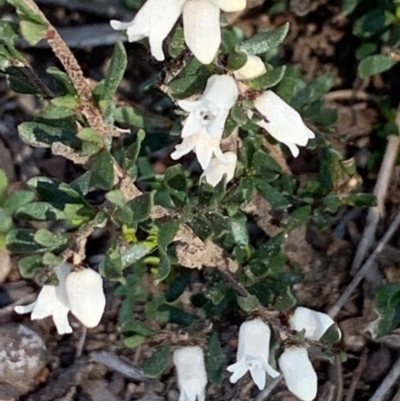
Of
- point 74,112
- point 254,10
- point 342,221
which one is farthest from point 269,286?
point 254,10

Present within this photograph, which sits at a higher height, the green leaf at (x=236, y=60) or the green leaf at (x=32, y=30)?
the green leaf at (x=32, y=30)

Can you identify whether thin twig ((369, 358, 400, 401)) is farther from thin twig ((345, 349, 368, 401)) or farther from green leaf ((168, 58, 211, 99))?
green leaf ((168, 58, 211, 99))

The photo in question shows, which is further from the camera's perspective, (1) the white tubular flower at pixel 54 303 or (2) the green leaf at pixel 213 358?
(2) the green leaf at pixel 213 358

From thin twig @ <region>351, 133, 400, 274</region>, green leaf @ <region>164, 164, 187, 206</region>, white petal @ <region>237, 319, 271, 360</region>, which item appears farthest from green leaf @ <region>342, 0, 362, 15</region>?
white petal @ <region>237, 319, 271, 360</region>

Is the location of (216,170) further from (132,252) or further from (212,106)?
(212,106)

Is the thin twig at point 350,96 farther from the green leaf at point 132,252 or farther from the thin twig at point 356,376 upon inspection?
the green leaf at point 132,252

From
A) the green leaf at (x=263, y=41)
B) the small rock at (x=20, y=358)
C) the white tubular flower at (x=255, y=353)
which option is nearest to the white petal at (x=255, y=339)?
the white tubular flower at (x=255, y=353)
